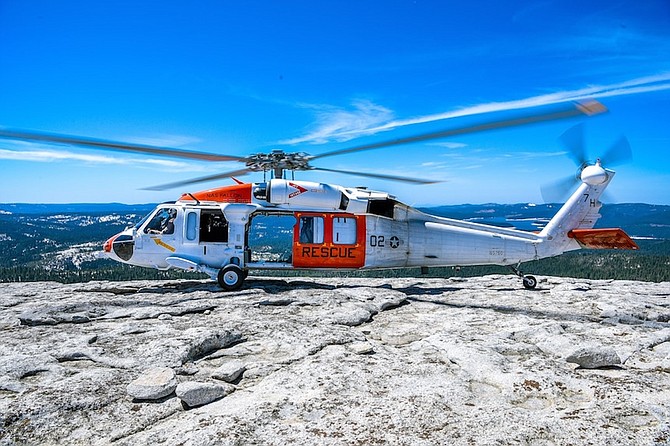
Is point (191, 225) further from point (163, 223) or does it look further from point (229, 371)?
point (229, 371)

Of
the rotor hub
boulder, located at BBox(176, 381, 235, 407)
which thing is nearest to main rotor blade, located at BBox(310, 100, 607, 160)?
the rotor hub

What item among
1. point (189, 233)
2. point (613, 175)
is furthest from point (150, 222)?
point (613, 175)

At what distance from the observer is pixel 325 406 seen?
4875mm

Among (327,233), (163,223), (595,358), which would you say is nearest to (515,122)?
(595,358)

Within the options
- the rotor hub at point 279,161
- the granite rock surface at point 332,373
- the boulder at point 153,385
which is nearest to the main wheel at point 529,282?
the granite rock surface at point 332,373

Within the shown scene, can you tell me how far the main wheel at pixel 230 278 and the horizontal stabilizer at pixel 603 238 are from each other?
11784 mm

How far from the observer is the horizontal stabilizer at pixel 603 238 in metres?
13.7

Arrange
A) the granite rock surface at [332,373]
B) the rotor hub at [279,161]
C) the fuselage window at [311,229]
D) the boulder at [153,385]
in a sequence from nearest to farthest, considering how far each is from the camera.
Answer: the granite rock surface at [332,373]
the boulder at [153,385]
the rotor hub at [279,161]
the fuselage window at [311,229]

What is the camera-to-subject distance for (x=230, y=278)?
45.2ft

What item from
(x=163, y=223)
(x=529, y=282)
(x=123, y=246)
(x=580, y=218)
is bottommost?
(x=529, y=282)

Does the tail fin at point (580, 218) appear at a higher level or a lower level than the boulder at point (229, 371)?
higher

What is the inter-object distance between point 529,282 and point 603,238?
9.44ft

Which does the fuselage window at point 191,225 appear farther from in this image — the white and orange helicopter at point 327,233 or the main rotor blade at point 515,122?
the main rotor blade at point 515,122

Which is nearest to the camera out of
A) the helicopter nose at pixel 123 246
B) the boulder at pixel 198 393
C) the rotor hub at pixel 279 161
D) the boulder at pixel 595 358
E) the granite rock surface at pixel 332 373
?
the granite rock surface at pixel 332 373
